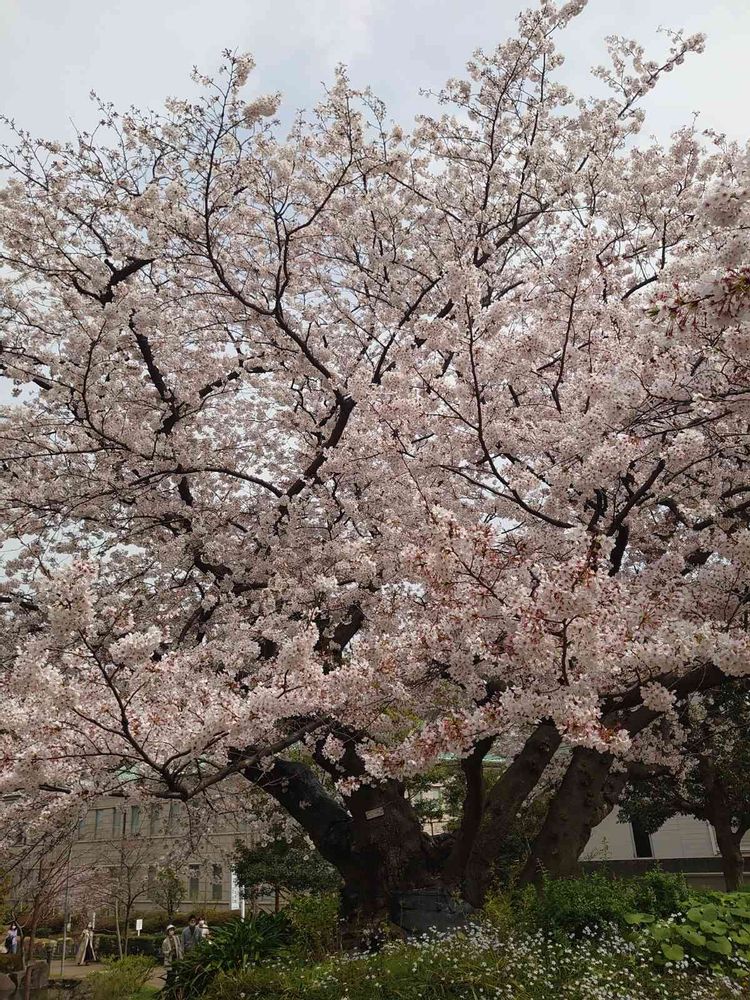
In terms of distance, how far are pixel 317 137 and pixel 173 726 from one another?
20.2ft

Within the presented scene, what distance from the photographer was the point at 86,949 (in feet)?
72.7

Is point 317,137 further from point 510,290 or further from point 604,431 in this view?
point 604,431

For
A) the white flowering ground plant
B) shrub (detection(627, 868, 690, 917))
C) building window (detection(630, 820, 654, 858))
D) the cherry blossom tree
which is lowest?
building window (detection(630, 820, 654, 858))

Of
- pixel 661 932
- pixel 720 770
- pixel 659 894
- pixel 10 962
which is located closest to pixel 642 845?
pixel 720 770

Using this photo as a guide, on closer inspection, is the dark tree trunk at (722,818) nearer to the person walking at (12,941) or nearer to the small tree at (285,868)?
the small tree at (285,868)

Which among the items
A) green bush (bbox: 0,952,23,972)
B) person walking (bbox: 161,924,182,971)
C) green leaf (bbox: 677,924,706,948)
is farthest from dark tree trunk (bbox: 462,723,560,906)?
green bush (bbox: 0,952,23,972)

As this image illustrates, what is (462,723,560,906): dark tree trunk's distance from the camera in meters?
8.11

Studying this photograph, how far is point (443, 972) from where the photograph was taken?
20.5 ft

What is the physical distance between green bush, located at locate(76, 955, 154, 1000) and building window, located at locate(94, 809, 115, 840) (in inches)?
977

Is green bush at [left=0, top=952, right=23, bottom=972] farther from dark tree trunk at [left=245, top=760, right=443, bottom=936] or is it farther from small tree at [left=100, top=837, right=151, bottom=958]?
dark tree trunk at [left=245, top=760, right=443, bottom=936]

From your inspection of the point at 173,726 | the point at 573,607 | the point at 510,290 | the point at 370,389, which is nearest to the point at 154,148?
the point at 370,389

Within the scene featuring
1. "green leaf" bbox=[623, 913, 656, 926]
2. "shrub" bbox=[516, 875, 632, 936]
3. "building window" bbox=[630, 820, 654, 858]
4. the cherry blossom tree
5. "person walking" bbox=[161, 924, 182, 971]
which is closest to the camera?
the cherry blossom tree

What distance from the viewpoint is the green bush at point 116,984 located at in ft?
39.6

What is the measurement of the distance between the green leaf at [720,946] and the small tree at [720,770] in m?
7.08
